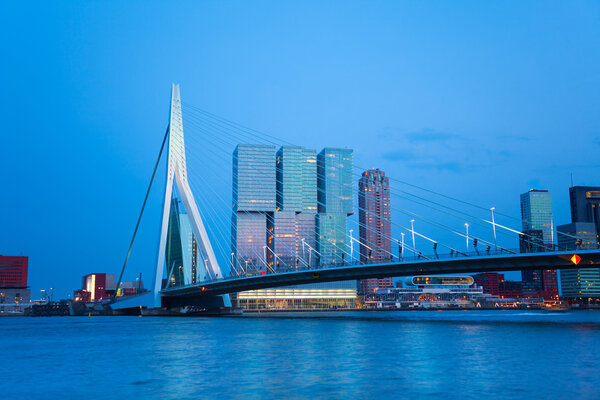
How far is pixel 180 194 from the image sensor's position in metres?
63.2

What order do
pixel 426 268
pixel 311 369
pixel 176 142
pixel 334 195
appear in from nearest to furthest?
pixel 311 369 < pixel 426 268 < pixel 176 142 < pixel 334 195

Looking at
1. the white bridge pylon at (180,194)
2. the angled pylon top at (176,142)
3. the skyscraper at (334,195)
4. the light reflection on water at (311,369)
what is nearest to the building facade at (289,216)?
the skyscraper at (334,195)

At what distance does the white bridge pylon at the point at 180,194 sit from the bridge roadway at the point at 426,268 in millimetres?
3871

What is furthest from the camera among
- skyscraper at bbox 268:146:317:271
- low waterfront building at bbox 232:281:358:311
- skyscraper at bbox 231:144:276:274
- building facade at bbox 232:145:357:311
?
skyscraper at bbox 268:146:317:271

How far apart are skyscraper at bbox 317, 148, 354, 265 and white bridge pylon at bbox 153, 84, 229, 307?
112 metres

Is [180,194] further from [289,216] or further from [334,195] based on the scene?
[334,195]

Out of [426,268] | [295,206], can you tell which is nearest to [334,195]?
[295,206]

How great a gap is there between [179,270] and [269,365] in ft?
372

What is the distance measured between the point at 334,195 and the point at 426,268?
434 feet

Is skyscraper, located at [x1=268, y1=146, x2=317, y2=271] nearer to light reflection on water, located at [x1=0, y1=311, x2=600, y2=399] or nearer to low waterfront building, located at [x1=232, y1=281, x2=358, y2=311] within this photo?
low waterfront building, located at [x1=232, y1=281, x2=358, y2=311]

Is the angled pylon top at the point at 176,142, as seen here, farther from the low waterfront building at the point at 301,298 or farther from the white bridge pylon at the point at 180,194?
the low waterfront building at the point at 301,298

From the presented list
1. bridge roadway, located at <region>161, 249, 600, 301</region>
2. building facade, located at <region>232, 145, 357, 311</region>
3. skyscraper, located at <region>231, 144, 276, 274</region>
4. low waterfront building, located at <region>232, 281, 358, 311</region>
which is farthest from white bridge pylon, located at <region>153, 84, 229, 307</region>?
skyscraper, located at <region>231, 144, 276, 274</region>

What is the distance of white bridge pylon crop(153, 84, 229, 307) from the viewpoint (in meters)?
62.2

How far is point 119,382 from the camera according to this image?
19.4 metres
